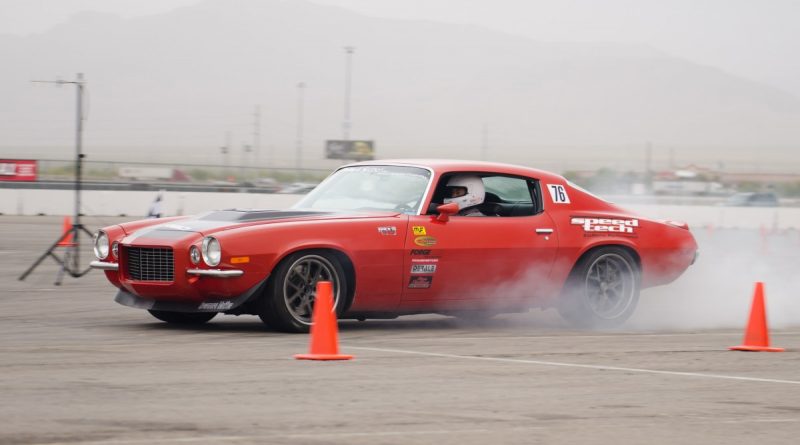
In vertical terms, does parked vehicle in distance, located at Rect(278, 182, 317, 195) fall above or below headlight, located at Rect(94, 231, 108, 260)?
below

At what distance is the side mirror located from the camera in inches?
369

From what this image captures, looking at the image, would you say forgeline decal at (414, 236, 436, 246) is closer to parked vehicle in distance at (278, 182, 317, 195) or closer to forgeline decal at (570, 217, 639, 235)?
forgeline decal at (570, 217, 639, 235)

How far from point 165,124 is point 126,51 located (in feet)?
152

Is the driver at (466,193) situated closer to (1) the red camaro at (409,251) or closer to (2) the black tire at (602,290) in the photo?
(1) the red camaro at (409,251)

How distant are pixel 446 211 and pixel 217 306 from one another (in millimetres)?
1985

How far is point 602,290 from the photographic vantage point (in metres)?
10.4

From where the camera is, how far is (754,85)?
183 m

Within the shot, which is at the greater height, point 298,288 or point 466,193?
point 466,193

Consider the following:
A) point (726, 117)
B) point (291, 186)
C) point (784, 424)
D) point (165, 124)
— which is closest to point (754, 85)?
point (726, 117)

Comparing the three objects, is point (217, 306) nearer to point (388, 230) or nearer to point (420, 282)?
point (388, 230)

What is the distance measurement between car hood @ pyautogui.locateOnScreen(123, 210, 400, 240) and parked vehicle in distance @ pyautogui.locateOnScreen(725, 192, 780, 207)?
115 feet

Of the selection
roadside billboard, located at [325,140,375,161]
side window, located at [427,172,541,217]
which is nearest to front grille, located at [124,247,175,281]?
side window, located at [427,172,541,217]

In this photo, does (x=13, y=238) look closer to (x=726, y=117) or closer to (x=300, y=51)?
(x=726, y=117)

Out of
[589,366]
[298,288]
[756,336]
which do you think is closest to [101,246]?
[298,288]
